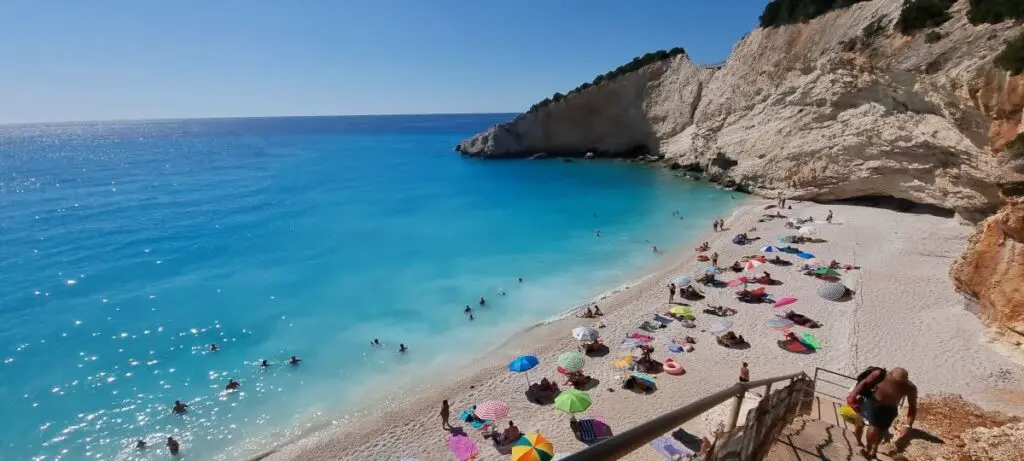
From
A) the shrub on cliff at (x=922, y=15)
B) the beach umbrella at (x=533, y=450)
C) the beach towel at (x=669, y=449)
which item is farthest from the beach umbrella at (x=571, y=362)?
the shrub on cliff at (x=922, y=15)

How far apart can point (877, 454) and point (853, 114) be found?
32.8m

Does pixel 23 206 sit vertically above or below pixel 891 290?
below

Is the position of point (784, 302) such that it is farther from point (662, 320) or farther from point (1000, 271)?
point (1000, 271)

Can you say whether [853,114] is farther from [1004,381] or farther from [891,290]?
[1004,381]

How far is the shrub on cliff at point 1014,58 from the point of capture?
15.5m

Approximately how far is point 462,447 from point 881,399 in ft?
32.5

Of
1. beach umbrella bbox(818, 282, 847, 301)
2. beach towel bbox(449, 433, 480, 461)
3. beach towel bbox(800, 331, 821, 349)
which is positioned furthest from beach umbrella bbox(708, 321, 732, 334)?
beach towel bbox(449, 433, 480, 461)

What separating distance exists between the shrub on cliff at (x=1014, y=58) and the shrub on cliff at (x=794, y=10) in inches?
895

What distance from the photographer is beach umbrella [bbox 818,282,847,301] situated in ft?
63.1

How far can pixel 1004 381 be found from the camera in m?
12.4

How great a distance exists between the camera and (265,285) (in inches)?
1070

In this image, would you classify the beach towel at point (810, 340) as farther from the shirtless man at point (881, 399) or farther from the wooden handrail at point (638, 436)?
the wooden handrail at point (638, 436)

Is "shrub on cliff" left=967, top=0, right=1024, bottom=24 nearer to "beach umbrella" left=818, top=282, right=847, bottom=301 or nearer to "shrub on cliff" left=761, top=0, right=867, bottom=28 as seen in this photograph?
"beach umbrella" left=818, top=282, right=847, bottom=301

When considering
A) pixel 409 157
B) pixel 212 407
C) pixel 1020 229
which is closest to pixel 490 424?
pixel 212 407
